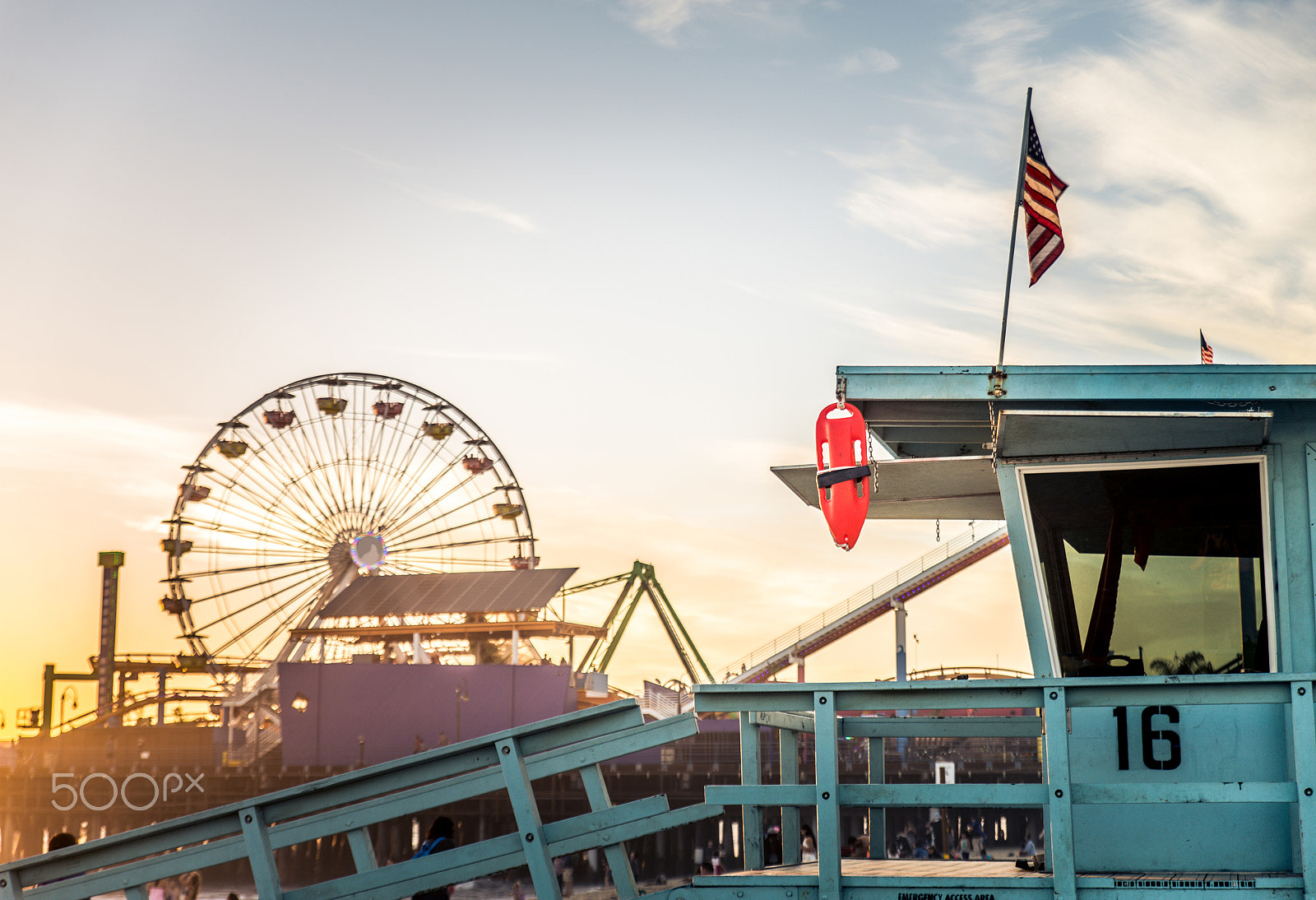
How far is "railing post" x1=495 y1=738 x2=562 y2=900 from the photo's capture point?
19.8 ft

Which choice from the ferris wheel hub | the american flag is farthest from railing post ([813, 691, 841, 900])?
the ferris wheel hub

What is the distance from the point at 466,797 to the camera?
6320 millimetres

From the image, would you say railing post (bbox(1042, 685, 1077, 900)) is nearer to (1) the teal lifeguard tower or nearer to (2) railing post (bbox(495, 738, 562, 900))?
(1) the teal lifeguard tower

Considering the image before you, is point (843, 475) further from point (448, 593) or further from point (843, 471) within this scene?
point (448, 593)

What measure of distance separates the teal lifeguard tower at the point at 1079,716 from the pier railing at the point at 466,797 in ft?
0.05

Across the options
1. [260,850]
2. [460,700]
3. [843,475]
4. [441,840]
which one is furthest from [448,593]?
[260,850]

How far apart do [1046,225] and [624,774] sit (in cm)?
3210

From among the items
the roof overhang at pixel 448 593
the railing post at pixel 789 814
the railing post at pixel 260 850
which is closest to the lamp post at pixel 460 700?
the roof overhang at pixel 448 593

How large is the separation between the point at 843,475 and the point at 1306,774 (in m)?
3.18

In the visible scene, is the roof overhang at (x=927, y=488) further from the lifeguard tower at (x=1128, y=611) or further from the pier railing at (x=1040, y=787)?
the pier railing at (x=1040, y=787)

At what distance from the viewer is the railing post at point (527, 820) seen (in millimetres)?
6023

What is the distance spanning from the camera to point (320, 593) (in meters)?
49.6

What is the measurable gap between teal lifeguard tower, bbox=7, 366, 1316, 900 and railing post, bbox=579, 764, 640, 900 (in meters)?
0.02

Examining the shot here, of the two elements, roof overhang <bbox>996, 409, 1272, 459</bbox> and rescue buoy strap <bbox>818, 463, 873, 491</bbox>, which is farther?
rescue buoy strap <bbox>818, 463, 873, 491</bbox>
